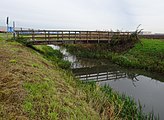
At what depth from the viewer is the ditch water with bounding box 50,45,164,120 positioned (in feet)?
42.5

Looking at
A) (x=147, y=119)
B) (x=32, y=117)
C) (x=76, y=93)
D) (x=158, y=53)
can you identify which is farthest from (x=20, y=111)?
(x=158, y=53)

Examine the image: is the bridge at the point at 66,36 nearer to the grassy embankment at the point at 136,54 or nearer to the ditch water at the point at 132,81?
the grassy embankment at the point at 136,54

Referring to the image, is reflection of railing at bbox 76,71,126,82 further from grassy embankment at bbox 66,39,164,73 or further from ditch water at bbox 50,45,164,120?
grassy embankment at bbox 66,39,164,73

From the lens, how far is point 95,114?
26.8 ft

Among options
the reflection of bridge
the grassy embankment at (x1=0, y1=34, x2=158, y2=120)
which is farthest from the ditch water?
the grassy embankment at (x1=0, y1=34, x2=158, y2=120)

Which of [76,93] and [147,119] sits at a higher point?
[76,93]

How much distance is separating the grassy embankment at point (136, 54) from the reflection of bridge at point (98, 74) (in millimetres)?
2785

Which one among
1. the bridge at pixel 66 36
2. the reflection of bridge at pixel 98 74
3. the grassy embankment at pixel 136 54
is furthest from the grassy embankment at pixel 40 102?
the bridge at pixel 66 36

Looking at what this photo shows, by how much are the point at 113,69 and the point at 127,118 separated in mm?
14975

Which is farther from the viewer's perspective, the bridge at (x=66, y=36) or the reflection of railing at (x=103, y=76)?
the bridge at (x=66, y=36)

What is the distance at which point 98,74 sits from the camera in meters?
21.2

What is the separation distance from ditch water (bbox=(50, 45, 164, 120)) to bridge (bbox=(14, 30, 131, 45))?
3657mm

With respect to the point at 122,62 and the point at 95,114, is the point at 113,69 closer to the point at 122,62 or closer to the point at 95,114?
the point at 122,62

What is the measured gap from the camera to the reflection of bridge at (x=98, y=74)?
64.1ft
